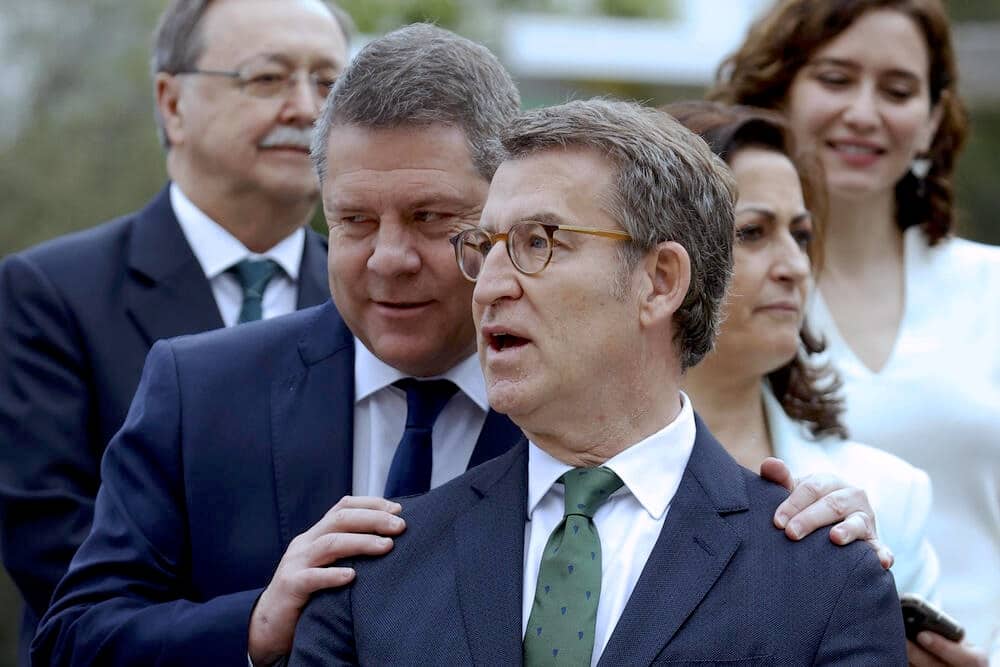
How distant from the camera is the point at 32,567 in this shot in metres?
3.93

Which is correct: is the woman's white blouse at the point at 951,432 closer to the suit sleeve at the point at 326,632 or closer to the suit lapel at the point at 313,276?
the suit lapel at the point at 313,276

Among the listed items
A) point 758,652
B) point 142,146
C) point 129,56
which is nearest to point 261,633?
point 758,652

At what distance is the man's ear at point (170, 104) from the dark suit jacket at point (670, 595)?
2406 millimetres

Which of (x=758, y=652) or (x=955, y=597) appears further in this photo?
(x=955, y=597)

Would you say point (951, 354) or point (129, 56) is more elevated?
point (951, 354)

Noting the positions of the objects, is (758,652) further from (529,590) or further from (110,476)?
(110,476)

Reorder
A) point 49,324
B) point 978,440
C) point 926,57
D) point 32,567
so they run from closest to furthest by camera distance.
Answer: point 32,567 < point 49,324 < point 978,440 < point 926,57

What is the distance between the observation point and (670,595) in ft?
9.06

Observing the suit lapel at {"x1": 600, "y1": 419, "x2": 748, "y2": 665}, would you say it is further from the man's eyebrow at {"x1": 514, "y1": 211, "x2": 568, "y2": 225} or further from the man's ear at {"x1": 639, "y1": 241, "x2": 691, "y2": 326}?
the man's eyebrow at {"x1": 514, "y1": 211, "x2": 568, "y2": 225}

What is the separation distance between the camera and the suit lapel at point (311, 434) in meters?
3.32

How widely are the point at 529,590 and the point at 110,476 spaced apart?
1.02 meters

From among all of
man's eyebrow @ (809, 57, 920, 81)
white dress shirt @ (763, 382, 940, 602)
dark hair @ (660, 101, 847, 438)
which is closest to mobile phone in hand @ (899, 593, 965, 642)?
white dress shirt @ (763, 382, 940, 602)

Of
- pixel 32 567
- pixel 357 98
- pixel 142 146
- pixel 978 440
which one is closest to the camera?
pixel 357 98

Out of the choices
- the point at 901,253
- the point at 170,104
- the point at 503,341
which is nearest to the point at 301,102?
the point at 170,104
